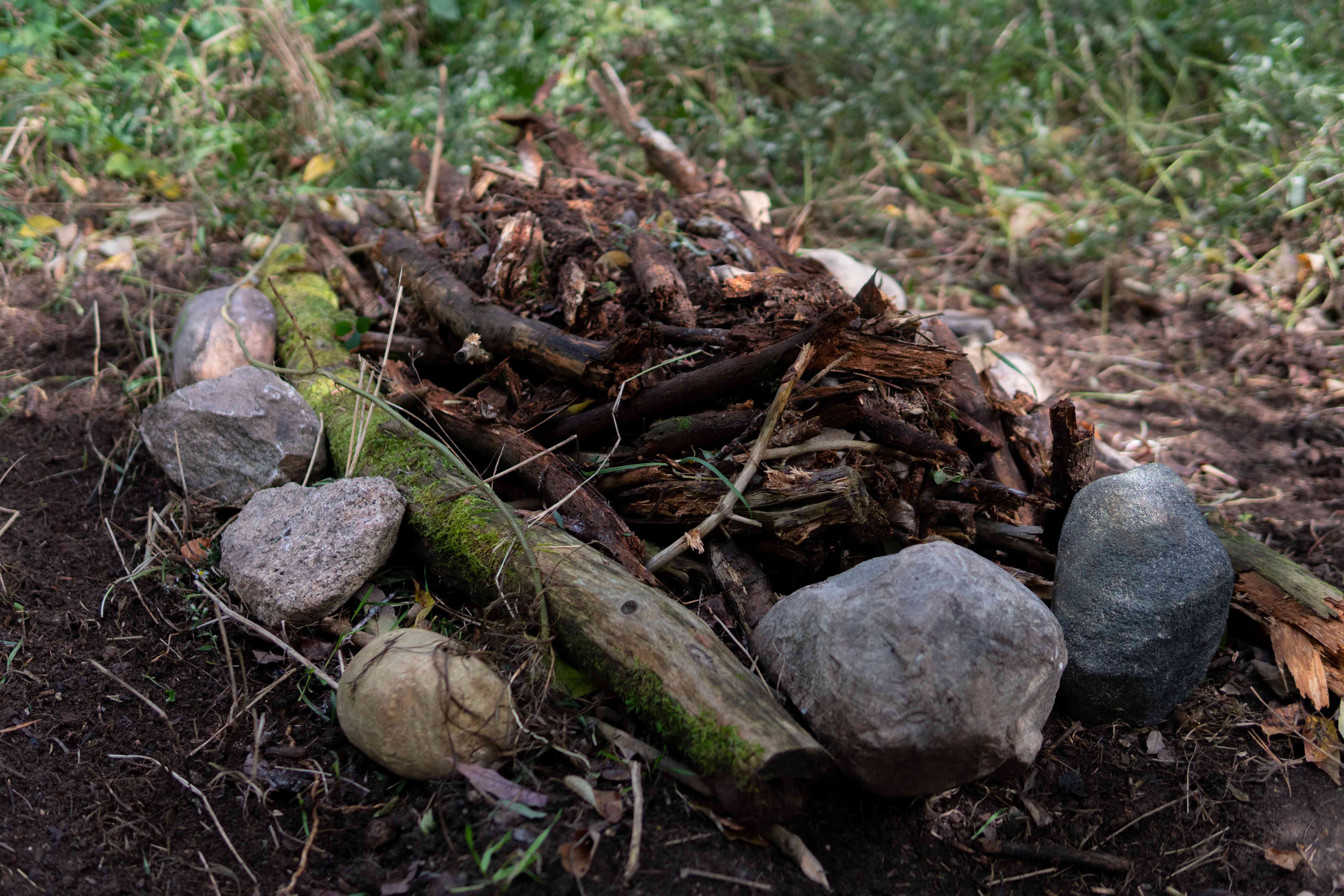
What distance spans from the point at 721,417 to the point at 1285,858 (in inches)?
79.2

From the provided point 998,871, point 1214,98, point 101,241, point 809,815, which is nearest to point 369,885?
point 809,815

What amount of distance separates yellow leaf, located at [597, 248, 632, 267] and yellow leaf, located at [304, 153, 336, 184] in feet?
9.52

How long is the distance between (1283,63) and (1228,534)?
402 cm

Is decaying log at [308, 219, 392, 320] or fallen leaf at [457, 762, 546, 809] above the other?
decaying log at [308, 219, 392, 320]

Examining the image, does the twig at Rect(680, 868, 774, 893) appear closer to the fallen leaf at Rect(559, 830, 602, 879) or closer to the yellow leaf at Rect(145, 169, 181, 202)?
the fallen leaf at Rect(559, 830, 602, 879)

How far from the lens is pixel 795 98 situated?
261 inches

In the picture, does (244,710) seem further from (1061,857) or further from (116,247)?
(116,247)

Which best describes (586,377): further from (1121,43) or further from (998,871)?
(1121,43)

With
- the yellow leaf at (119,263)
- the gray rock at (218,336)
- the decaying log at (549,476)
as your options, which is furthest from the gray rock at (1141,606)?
the yellow leaf at (119,263)

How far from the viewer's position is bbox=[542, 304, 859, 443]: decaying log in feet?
9.33

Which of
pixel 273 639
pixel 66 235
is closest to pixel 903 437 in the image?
pixel 273 639

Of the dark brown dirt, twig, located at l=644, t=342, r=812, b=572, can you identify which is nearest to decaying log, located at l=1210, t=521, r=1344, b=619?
the dark brown dirt

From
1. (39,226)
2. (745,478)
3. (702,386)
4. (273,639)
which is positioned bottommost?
(273,639)

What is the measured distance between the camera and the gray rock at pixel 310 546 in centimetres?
262
